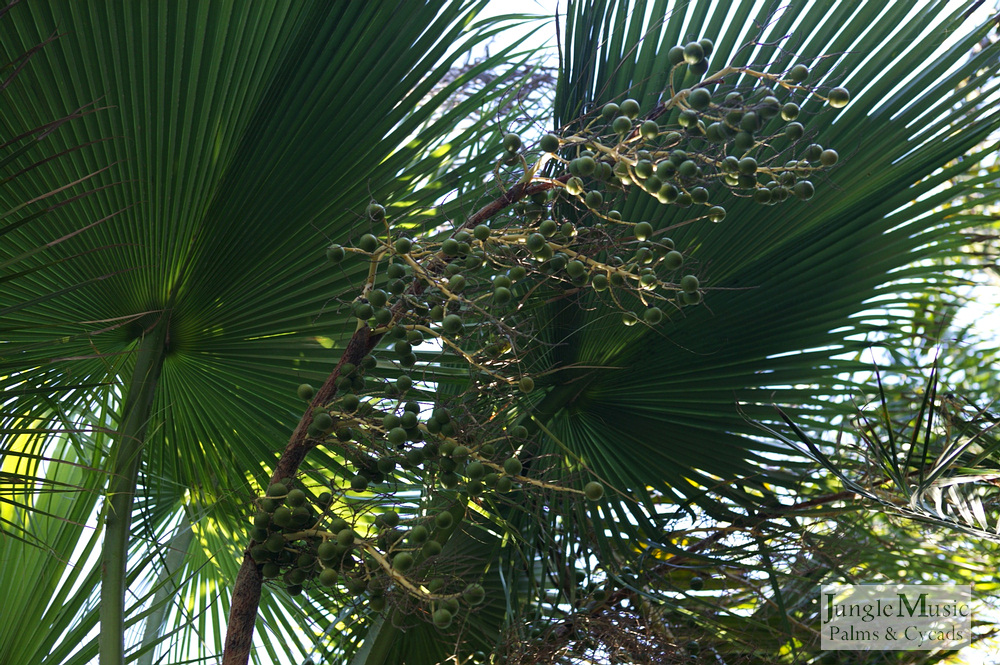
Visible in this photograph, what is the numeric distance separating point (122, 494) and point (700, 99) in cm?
125

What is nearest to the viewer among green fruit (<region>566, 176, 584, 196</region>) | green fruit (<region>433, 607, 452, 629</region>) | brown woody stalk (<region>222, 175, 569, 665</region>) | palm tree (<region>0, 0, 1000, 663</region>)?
green fruit (<region>433, 607, 452, 629</region>)

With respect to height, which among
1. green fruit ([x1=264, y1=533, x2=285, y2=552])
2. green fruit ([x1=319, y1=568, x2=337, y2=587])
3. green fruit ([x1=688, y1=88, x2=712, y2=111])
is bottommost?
green fruit ([x1=319, y1=568, x2=337, y2=587])

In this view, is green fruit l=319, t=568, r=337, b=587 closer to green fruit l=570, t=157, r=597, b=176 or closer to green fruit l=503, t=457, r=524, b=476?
green fruit l=503, t=457, r=524, b=476

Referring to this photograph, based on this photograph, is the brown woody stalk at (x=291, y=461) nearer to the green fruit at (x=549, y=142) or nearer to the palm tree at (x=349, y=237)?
the green fruit at (x=549, y=142)

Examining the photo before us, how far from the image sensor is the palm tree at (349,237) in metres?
1.57

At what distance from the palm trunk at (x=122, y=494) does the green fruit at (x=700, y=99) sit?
107 cm

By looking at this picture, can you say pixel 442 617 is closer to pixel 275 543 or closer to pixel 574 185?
pixel 275 543

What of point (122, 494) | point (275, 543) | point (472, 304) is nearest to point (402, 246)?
Answer: point (472, 304)

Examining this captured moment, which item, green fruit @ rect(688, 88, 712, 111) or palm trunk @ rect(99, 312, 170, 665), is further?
palm trunk @ rect(99, 312, 170, 665)

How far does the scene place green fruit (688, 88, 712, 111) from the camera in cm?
111

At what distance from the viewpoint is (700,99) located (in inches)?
44.1

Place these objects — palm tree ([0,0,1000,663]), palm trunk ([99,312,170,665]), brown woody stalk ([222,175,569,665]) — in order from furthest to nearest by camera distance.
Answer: palm tree ([0,0,1000,663]) < palm trunk ([99,312,170,665]) < brown woody stalk ([222,175,569,665])

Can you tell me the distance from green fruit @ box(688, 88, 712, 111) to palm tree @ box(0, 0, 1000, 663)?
44 centimetres

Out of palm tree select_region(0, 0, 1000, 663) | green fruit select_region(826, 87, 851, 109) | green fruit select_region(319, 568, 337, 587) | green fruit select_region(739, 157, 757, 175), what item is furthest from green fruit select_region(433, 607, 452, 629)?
→ green fruit select_region(826, 87, 851, 109)
